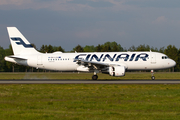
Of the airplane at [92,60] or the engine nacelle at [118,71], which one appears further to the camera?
the airplane at [92,60]

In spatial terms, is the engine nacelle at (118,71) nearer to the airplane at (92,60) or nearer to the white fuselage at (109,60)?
the airplane at (92,60)

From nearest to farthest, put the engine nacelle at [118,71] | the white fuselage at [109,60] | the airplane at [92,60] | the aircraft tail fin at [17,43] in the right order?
the engine nacelle at [118,71], the airplane at [92,60], the white fuselage at [109,60], the aircraft tail fin at [17,43]

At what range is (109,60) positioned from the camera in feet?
115

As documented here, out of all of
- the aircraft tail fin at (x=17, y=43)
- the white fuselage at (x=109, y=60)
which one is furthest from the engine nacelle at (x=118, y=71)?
the aircraft tail fin at (x=17, y=43)

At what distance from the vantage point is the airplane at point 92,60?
34312mm

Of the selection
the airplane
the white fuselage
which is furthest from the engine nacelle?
the white fuselage

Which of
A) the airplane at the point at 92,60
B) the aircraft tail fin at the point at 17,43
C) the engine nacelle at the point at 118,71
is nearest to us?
the engine nacelle at the point at 118,71

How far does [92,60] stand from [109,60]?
2636 mm

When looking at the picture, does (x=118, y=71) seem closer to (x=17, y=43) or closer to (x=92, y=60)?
(x=92, y=60)

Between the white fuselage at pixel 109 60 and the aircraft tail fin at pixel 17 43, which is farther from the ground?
the aircraft tail fin at pixel 17 43

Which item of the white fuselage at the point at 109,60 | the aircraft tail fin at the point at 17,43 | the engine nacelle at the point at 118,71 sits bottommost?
the engine nacelle at the point at 118,71

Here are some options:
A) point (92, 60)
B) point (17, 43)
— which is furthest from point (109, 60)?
point (17, 43)

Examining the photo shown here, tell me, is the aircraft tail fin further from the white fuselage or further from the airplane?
the white fuselage

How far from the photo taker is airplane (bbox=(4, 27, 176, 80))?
34312 mm
